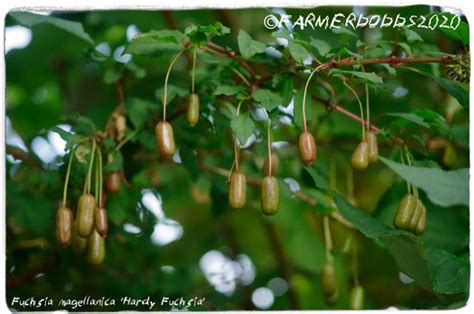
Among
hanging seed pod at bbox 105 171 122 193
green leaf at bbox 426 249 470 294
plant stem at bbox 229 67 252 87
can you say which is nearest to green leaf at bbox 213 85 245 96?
plant stem at bbox 229 67 252 87

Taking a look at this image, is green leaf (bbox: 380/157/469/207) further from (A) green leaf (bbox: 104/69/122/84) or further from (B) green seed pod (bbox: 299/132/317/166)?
(A) green leaf (bbox: 104/69/122/84)

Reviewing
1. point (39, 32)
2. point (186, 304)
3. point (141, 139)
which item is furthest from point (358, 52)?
point (39, 32)

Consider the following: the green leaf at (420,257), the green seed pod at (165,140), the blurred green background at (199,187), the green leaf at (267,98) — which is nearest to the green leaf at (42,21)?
the blurred green background at (199,187)

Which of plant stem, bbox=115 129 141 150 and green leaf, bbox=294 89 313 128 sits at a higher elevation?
green leaf, bbox=294 89 313 128

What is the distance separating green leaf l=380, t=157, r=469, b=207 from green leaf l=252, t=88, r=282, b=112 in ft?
0.88

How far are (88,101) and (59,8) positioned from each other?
1.09 m

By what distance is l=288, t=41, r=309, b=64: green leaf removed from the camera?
1.35m

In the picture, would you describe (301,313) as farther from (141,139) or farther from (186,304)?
(141,139)

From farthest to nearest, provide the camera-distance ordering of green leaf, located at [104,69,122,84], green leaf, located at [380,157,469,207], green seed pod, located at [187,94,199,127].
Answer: green leaf, located at [104,69,122,84] < green seed pod, located at [187,94,199,127] < green leaf, located at [380,157,469,207]

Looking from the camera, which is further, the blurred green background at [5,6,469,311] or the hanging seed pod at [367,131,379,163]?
the blurred green background at [5,6,469,311]

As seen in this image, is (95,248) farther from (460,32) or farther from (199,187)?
(460,32)

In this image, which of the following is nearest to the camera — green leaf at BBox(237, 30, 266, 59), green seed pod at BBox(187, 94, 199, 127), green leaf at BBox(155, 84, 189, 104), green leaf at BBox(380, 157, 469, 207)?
green leaf at BBox(380, 157, 469, 207)

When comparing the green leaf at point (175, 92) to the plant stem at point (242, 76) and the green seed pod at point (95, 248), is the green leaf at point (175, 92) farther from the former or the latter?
the green seed pod at point (95, 248)

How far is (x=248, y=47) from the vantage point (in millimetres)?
1352
